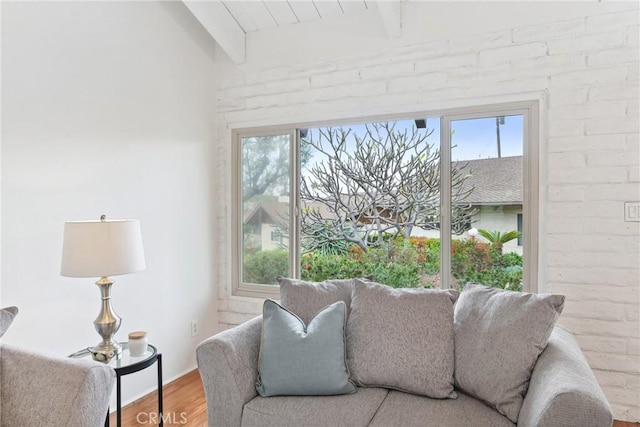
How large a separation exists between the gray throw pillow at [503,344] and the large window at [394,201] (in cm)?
87

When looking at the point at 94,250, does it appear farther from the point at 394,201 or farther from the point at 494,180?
the point at 494,180

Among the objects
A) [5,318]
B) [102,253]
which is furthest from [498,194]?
[5,318]

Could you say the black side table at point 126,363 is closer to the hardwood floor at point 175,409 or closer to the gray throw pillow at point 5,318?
the hardwood floor at point 175,409

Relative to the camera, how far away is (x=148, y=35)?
2.70 meters

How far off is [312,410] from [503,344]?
0.78 m

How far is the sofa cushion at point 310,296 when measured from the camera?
6.56 ft

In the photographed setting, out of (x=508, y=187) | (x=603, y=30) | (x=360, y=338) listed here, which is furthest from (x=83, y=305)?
(x=603, y=30)

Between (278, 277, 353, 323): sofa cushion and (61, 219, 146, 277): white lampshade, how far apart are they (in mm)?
752

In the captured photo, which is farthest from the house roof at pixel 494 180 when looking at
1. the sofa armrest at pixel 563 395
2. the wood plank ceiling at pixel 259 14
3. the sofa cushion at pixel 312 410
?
the sofa cushion at pixel 312 410

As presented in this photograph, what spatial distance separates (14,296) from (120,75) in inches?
53.2

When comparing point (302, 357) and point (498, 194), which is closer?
point (302, 357)

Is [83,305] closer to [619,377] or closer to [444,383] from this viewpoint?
[444,383]

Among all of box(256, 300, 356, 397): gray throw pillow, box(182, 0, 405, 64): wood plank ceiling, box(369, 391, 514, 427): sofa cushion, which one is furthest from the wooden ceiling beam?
box(369, 391, 514, 427): sofa cushion

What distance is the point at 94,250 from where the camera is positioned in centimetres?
185
